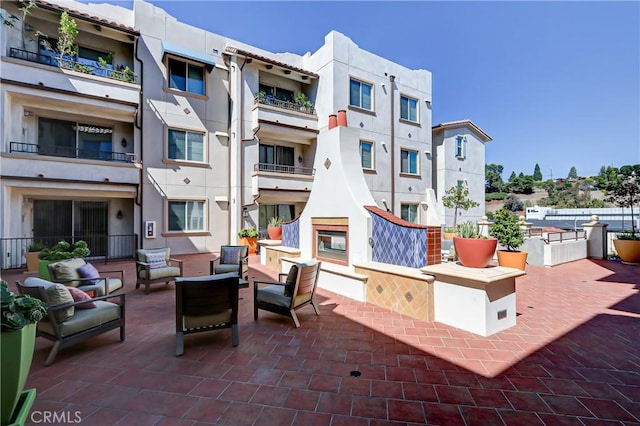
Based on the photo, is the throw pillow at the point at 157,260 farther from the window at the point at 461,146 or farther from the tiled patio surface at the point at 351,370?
the window at the point at 461,146

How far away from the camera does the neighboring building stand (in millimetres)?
18141

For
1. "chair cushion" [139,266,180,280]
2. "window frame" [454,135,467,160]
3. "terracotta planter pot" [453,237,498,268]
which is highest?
"window frame" [454,135,467,160]

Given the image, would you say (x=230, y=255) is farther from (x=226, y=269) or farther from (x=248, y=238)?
(x=248, y=238)

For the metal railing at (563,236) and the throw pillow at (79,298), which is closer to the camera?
the throw pillow at (79,298)

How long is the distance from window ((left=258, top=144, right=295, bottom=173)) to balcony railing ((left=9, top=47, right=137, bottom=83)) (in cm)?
600

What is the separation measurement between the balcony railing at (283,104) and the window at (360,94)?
2.18m

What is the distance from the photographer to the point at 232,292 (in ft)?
13.0

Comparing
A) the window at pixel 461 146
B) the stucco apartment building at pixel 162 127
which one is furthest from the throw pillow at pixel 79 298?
the window at pixel 461 146

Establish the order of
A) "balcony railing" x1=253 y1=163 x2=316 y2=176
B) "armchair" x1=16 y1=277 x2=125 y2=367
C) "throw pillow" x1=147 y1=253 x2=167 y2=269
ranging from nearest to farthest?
1. "armchair" x1=16 y1=277 x2=125 y2=367
2. "throw pillow" x1=147 y1=253 x2=167 y2=269
3. "balcony railing" x1=253 y1=163 x2=316 y2=176

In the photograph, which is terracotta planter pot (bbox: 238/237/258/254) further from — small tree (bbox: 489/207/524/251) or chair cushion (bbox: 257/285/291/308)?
small tree (bbox: 489/207/524/251)

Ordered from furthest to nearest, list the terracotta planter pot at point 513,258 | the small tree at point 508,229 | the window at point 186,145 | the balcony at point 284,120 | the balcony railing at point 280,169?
the balcony railing at point 280,169, the balcony at point 284,120, the window at point 186,145, the terracotta planter pot at point 513,258, the small tree at point 508,229

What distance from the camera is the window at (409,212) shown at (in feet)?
55.0

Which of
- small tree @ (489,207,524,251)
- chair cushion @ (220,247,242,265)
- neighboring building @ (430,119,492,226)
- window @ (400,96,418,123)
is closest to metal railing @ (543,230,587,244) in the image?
small tree @ (489,207,524,251)

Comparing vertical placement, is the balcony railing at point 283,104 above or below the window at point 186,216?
above
